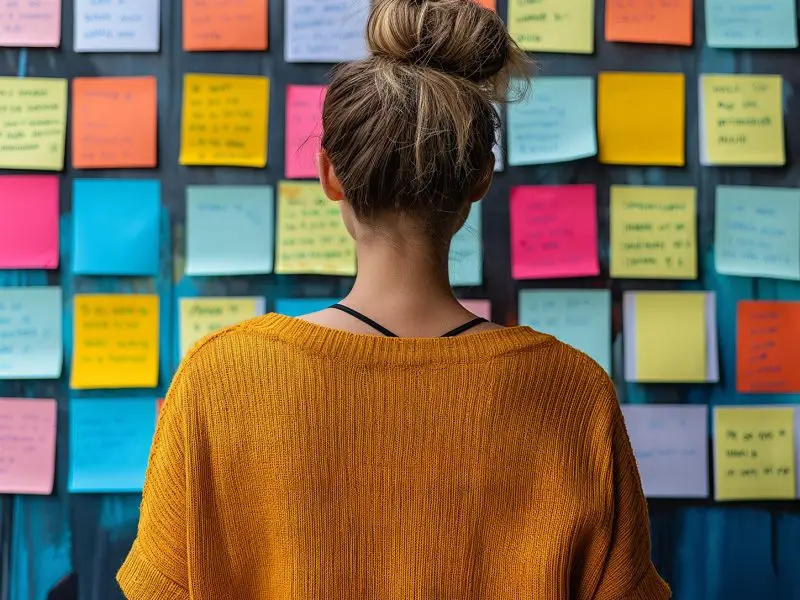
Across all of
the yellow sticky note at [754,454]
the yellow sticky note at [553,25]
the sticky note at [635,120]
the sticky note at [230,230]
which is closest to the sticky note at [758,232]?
the sticky note at [635,120]

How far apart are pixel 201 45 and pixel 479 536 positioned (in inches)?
35.3

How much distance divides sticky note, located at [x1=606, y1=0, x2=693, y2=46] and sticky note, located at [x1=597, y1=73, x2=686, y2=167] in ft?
0.20

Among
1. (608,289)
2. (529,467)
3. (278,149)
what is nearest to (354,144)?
(529,467)

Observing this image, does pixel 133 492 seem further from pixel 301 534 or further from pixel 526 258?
pixel 526 258

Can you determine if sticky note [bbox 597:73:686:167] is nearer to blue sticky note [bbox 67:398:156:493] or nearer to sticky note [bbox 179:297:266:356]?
sticky note [bbox 179:297:266:356]

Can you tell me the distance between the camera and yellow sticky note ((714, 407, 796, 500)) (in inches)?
48.8

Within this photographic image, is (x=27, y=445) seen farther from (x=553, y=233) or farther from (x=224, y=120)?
(x=553, y=233)

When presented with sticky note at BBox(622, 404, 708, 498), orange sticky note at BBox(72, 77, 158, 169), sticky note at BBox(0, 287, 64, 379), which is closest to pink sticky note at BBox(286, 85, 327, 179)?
orange sticky note at BBox(72, 77, 158, 169)

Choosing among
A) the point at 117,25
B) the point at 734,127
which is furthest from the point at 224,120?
Result: the point at 734,127

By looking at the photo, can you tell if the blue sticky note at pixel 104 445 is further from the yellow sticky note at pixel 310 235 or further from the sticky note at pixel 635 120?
the sticky note at pixel 635 120

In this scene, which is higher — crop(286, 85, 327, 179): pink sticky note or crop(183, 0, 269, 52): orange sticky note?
A: crop(183, 0, 269, 52): orange sticky note

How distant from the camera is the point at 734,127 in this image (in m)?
1.24

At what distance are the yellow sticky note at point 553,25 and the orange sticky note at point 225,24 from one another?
0.41 metres

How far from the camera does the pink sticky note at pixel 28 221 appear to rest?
3.99ft
